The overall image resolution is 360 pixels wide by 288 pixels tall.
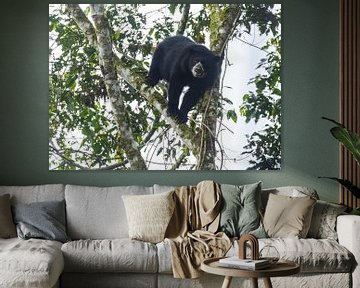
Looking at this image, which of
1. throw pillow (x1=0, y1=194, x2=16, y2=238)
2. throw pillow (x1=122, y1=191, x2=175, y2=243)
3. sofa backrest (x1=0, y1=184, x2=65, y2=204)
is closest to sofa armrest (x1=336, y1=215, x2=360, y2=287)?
throw pillow (x1=122, y1=191, x2=175, y2=243)

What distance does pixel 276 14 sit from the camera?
24.4ft

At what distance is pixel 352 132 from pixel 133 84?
6.38 feet

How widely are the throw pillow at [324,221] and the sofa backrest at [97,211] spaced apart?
1389 millimetres

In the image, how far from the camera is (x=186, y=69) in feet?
24.3

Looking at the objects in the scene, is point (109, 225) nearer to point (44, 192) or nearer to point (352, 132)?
point (44, 192)

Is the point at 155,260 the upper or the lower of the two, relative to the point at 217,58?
lower

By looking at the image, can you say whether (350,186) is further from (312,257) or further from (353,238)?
(312,257)

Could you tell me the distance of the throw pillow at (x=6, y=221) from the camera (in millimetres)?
6617

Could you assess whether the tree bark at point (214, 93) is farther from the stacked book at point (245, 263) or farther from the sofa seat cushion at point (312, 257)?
the stacked book at point (245, 263)

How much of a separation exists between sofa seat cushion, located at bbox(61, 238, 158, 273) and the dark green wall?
3.94ft

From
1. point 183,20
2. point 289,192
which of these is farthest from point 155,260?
point 183,20

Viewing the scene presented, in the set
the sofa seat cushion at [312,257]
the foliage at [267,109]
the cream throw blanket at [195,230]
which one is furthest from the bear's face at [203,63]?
the sofa seat cushion at [312,257]

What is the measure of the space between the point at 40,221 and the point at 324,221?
2.29m

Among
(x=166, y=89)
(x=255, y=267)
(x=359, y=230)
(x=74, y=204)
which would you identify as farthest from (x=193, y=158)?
(x=255, y=267)
